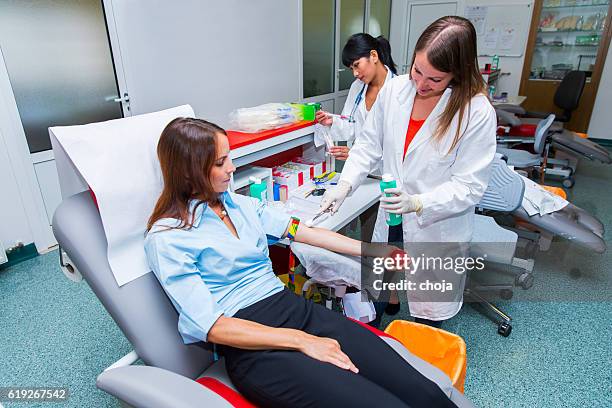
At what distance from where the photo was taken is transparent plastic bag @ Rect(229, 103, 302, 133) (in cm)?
182

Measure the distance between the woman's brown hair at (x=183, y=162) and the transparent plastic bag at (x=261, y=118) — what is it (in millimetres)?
692

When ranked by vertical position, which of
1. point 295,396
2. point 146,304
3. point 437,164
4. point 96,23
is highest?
point 96,23

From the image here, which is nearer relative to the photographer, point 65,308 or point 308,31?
point 65,308

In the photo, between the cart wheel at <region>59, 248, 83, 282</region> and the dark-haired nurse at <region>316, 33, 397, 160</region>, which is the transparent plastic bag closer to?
the dark-haired nurse at <region>316, 33, 397, 160</region>

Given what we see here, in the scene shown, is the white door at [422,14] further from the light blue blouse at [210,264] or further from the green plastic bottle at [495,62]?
the light blue blouse at [210,264]

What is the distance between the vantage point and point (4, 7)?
203cm

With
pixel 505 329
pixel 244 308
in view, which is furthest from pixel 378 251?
pixel 505 329

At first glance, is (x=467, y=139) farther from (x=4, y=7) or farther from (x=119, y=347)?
(x=4, y=7)

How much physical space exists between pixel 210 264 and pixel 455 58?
3.05ft

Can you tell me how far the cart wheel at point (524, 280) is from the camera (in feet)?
6.70

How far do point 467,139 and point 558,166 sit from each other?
3.22m

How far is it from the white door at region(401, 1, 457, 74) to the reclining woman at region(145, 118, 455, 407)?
5.00m

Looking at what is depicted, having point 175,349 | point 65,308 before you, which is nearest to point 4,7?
point 65,308

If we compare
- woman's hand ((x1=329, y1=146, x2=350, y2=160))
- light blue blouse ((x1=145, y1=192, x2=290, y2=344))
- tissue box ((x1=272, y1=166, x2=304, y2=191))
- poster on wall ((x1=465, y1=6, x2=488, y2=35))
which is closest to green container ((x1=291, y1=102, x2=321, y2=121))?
woman's hand ((x1=329, y1=146, x2=350, y2=160))
